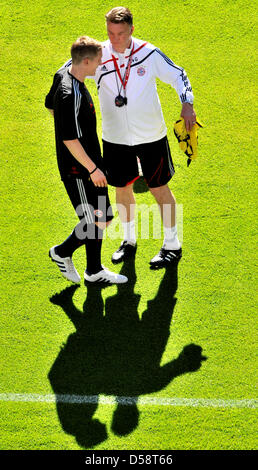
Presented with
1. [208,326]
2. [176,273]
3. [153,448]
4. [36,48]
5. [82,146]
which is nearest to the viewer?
[153,448]

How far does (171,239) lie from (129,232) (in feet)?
1.46

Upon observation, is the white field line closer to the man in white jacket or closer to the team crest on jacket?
the man in white jacket

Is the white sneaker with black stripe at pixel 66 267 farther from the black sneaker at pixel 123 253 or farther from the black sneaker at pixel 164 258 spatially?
the black sneaker at pixel 164 258

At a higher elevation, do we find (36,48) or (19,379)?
(36,48)

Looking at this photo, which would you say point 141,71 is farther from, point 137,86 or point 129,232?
point 129,232

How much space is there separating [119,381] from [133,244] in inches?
63.2

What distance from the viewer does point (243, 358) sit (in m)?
5.09

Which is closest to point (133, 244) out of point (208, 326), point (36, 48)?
point (208, 326)

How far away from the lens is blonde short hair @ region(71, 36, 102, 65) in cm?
457

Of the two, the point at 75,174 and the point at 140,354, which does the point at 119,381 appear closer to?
the point at 140,354

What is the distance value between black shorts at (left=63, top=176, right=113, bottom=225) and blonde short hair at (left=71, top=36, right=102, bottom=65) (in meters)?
1.01

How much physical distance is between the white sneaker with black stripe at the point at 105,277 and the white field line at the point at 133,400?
1.23 m

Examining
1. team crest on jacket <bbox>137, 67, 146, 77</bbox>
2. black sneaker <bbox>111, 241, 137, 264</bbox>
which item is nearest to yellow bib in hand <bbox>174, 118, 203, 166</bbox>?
team crest on jacket <bbox>137, 67, 146, 77</bbox>

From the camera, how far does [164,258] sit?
594 cm
